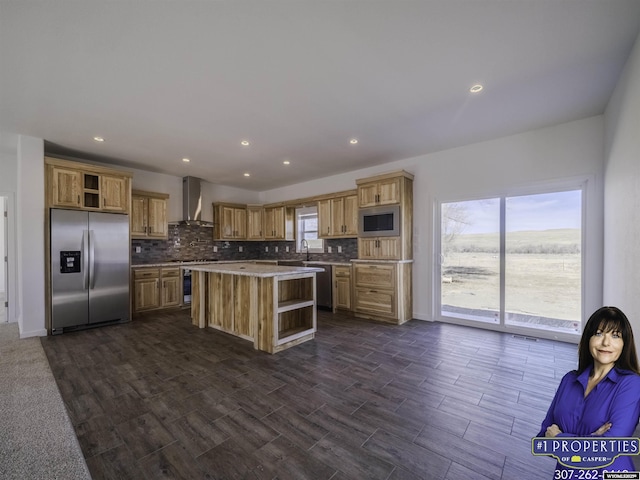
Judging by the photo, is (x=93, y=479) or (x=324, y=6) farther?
(x=324, y=6)

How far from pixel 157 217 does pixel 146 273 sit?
1.16 m

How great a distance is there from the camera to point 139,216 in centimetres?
539

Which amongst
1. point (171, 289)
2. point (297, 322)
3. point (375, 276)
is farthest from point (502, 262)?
point (171, 289)

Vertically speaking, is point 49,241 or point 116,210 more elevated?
point 116,210

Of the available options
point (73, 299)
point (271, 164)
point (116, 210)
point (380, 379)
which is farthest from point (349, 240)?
point (73, 299)

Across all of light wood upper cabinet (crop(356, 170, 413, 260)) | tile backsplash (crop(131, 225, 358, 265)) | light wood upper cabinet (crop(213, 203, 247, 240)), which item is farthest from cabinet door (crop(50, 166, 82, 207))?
light wood upper cabinet (crop(356, 170, 413, 260))

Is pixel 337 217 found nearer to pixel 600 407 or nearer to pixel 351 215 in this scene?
pixel 351 215

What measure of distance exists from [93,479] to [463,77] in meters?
3.94

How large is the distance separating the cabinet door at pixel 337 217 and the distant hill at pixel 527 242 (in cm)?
206

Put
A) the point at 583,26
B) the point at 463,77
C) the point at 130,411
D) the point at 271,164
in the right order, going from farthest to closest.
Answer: the point at 271,164, the point at 463,77, the point at 130,411, the point at 583,26

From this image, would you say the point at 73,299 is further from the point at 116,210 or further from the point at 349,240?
the point at 349,240

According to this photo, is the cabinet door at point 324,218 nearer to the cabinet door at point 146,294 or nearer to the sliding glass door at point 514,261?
the sliding glass door at point 514,261

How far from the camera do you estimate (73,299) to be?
4215mm

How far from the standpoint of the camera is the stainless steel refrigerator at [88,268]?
4.12 m
